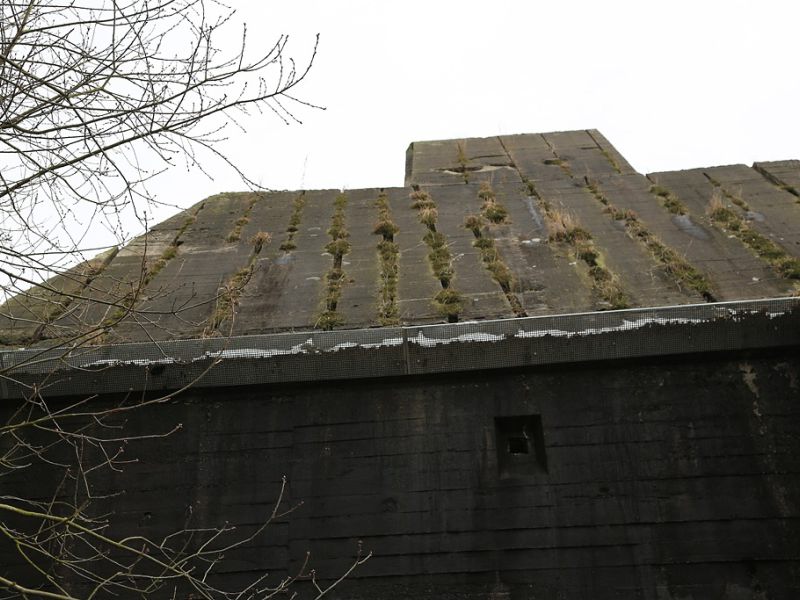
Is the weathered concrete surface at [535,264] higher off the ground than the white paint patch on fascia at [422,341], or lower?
higher

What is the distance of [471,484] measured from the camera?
408 centimetres

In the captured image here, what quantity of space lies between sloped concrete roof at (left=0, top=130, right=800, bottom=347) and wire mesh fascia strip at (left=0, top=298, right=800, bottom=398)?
218mm

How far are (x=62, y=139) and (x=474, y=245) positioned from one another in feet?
9.66

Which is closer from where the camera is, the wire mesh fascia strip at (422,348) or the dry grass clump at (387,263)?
the wire mesh fascia strip at (422,348)

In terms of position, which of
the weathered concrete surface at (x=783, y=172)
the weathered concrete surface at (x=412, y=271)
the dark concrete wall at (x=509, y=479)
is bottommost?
the dark concrete wall at (x=509, y=479)

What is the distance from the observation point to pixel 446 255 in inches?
216

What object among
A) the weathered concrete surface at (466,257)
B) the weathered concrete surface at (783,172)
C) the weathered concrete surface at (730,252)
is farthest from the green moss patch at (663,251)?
the weathered concrete surface at (466,257)

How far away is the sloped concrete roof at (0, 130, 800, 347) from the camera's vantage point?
460cm

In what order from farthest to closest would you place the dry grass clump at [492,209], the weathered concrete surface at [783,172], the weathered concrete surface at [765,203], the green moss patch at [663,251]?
the weathered concrete surface at [783,172]
the dry grass clump at [492,209]
the weathered concrete surface at [765,203]
the green moss patch at [663,251]

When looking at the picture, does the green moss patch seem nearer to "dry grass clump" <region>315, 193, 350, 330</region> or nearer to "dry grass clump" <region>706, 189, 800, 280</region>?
"dry grass clump" <region>706, 189, 800, 280</region>

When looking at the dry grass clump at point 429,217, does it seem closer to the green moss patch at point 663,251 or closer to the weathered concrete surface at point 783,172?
the green moss patch at point 663,251

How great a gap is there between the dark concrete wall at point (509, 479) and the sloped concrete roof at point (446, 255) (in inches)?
19.4

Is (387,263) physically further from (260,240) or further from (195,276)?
(195,276)

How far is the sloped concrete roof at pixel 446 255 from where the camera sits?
4602 millimetres
